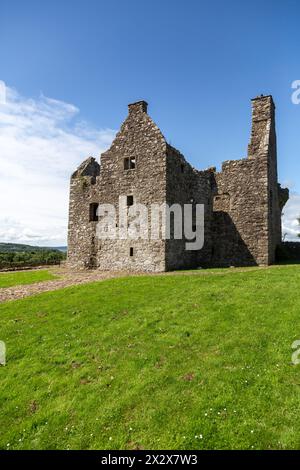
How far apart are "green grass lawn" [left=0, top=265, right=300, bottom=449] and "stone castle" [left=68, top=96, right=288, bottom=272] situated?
10.3 metres

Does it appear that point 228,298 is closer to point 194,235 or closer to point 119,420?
point 119,420

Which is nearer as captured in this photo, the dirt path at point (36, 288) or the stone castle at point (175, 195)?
the dirt path at point (36, 288)

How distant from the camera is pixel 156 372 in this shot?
390 inches

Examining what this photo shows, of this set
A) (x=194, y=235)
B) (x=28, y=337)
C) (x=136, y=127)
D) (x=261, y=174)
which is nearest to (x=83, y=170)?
(x=136, y=127)

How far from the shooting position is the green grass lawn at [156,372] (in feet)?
25.2

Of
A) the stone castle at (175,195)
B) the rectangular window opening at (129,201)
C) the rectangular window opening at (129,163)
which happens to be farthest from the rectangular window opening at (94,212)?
the rectangular window opening at (129,163)

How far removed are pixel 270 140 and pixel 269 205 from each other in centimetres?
588

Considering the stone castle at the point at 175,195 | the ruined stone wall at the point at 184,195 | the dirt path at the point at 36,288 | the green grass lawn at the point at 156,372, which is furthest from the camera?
the stone castle at the point at 175,195

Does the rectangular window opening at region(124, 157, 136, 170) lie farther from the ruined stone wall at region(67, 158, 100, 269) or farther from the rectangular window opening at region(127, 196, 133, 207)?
the ruined stone wall at region(67, 158, 100, 269)

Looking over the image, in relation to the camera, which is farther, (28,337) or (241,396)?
(28,337)

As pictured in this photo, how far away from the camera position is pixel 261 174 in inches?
1085

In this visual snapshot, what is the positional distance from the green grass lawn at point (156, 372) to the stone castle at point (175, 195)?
33.9 ft

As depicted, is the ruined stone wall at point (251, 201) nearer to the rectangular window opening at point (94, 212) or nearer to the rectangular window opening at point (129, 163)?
the rectangular window opening at point (129, 163)

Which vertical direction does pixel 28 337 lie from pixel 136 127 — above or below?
below
